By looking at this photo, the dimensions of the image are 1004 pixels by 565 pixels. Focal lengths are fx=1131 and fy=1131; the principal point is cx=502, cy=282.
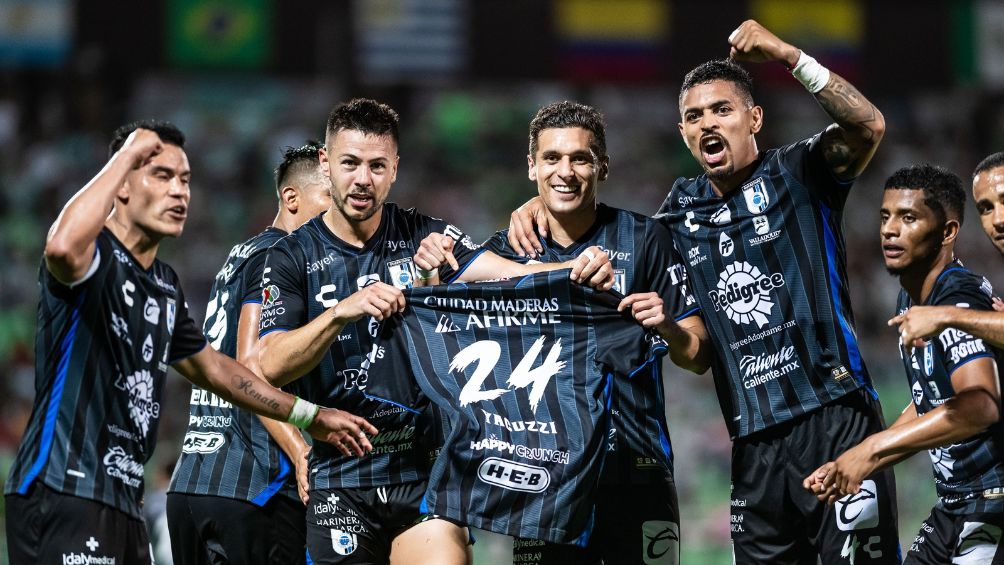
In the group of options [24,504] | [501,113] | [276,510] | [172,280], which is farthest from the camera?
[501,113]

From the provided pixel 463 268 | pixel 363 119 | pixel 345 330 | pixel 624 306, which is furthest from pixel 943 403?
pixel 363 119

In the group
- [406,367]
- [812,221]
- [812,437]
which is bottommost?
[812,437]

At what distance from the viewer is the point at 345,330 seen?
18.3 ft

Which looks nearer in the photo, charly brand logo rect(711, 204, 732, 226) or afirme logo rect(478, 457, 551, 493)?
afirme logo rect(478, 457, 551, 493)

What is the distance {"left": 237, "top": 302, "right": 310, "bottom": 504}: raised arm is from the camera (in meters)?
5.90

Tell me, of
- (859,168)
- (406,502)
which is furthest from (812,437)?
(406,502)

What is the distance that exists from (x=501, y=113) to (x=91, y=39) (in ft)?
24.1

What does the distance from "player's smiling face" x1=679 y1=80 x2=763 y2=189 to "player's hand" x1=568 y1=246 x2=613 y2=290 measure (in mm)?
963

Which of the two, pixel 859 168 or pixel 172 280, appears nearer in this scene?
pixel 172 280

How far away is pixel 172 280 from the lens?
5246mm

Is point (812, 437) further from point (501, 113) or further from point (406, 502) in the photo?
point (501, 113)

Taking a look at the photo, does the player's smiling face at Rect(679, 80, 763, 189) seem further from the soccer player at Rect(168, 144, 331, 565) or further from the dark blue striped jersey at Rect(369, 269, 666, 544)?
the soccer player at Rect(168, 144, 331, 565)

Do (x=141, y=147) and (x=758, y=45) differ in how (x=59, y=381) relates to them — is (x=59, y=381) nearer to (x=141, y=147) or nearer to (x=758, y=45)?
(x=141, y=147)

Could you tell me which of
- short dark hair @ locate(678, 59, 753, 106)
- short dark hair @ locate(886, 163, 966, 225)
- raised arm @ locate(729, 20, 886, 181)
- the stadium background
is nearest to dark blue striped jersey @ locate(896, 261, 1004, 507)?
short dark hair @ locate(886, 163, 966, 225)
